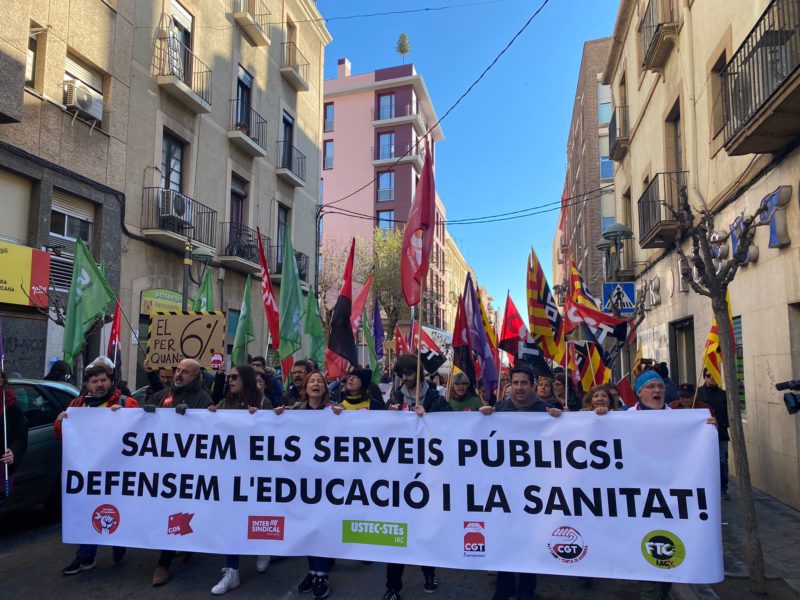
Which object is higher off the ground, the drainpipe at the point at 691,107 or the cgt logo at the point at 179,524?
the drainpipe at the point at 691,107

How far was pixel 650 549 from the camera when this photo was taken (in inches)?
161

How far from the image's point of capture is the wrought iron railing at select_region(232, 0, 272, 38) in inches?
744

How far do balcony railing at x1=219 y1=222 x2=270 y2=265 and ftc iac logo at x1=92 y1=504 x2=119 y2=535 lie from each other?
1317 centimetres

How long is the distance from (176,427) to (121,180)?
1048 cm

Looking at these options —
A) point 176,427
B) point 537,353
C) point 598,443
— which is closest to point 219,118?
point 537,353

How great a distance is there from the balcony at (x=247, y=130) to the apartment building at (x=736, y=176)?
36.4 feet

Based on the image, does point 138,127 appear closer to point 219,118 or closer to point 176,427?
Result: point 219,118

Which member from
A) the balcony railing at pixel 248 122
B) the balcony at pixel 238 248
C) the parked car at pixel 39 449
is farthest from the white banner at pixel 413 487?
the balcony railing at pixel 248 122

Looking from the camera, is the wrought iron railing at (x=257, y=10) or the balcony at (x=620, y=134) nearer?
the balcony at (x=620, y=134)

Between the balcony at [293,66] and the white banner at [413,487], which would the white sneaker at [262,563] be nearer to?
the white banner at [413,487]

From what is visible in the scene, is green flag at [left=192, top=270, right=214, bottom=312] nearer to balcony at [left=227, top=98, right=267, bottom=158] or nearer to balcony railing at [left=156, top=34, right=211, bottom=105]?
balcony railing at [left=156, top=34, right=211, bottom=105]

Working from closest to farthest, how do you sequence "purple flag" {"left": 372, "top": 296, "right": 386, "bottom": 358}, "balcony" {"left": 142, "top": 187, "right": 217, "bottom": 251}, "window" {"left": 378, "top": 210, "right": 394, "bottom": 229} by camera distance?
1. "balcony" {"left": 142, "top": 187, "right": 217, "bottom": 251}
2. "purple flag" {"left": 372, "top": 296, "right": 386, "bottom": 358}
3. "window" {"left": 378, "top": 210, "right": 394, "bottom": 229}

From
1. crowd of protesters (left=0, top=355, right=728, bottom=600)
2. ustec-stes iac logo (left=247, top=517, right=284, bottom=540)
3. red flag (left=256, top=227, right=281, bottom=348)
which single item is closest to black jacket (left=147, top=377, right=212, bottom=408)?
crowd of protesters (left=0, top=355, right=728, bottom=600)

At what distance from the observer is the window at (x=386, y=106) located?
47188mm
